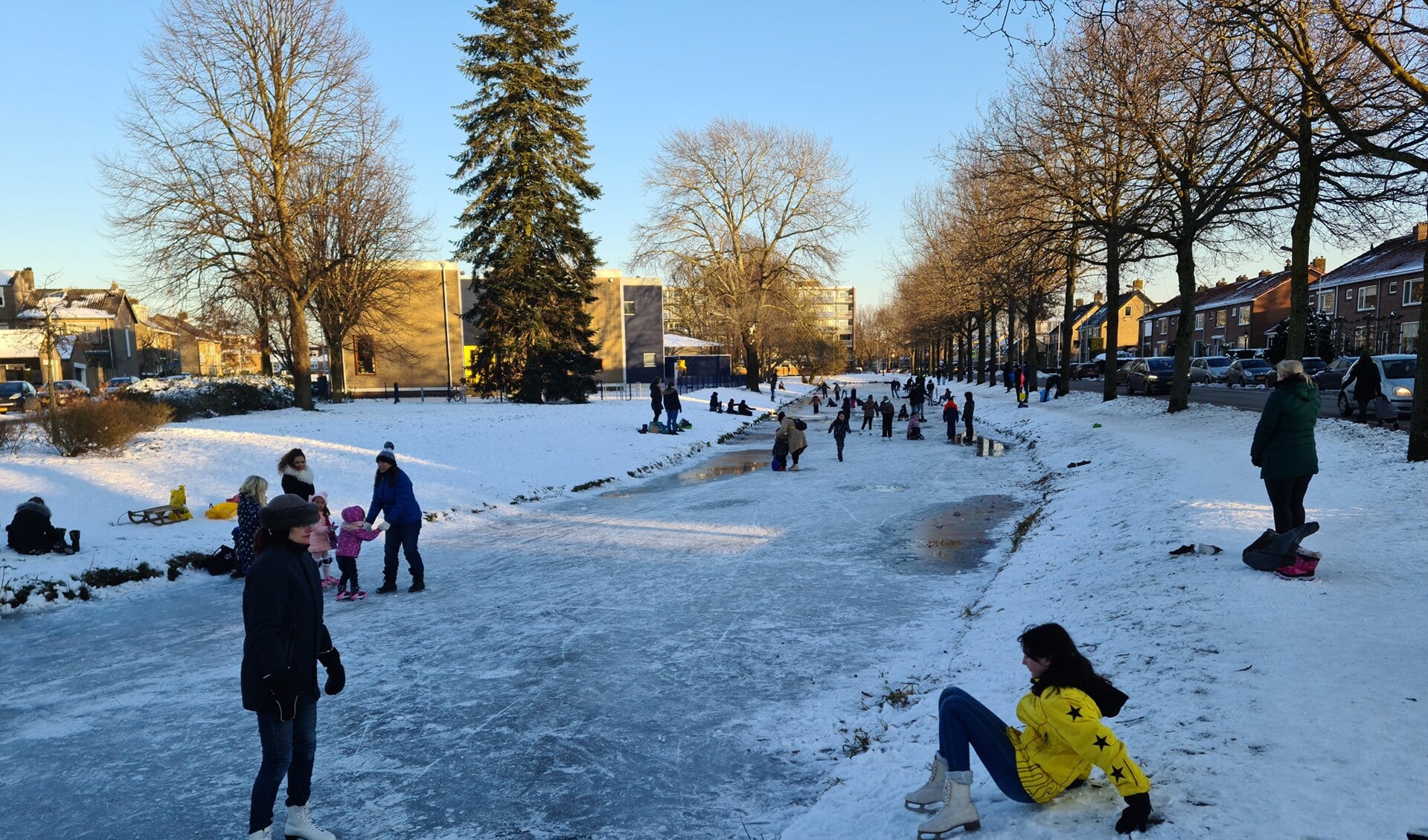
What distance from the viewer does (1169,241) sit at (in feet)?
64.1

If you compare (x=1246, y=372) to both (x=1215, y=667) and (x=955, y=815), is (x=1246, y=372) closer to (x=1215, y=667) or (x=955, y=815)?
(x=1215, y=667)

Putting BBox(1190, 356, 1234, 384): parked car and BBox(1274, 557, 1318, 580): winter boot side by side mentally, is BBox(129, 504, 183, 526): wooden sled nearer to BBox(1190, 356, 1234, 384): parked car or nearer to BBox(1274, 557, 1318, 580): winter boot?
BBox(1274, 557, 1318, 580): winter boot

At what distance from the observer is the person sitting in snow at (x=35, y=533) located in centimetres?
870

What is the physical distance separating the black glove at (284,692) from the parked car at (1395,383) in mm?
19906

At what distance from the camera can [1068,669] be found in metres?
3.11

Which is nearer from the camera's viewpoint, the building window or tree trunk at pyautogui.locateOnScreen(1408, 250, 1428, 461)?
tree trunk at pyautogui.locateOnScreen(1408, 250, 1428, 461)

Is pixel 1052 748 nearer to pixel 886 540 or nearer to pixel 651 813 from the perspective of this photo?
pixel 651 813

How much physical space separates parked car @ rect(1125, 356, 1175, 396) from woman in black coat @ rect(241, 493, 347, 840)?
1137 inches

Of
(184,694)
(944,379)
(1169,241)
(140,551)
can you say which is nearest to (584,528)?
(140,551)

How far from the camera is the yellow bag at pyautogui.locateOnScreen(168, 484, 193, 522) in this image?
1062 centimetres

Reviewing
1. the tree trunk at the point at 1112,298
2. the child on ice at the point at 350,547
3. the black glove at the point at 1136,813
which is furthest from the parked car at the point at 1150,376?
the black glove at the point at 1136,813

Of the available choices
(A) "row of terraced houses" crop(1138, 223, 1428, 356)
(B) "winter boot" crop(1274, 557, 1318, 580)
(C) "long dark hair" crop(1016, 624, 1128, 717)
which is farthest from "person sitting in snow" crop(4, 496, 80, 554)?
(A) "row of terraced houses" crop(1138, 223, 1428, 356)

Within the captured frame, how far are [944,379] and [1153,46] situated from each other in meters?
57.4

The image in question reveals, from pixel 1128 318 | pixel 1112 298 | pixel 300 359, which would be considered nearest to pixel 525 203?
pixel 300 359
